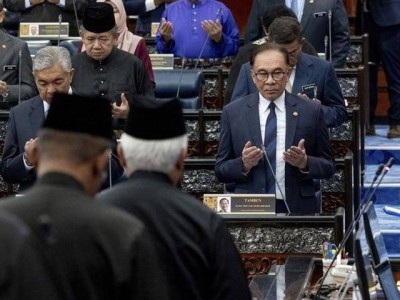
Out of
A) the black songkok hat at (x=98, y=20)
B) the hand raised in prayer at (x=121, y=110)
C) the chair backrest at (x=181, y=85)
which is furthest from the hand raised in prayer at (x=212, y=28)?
the hand raised in prayer at (x=121, y=110)

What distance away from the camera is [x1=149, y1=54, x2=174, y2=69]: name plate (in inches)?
408

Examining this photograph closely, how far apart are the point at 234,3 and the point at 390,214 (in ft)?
15.7

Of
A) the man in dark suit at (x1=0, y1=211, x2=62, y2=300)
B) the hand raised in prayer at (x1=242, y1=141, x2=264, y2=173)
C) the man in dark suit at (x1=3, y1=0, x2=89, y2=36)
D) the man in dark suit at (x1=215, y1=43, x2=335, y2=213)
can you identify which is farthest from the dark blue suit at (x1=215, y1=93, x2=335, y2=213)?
the man in dark suit at (x1=3, y1=0, x2=89, y2=36)

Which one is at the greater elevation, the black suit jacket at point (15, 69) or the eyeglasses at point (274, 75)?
the eyeglasses at point (274, 75)

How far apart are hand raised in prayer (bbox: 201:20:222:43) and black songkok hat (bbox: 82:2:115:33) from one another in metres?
2.06

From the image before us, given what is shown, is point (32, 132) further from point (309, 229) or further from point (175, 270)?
point (175, 270)

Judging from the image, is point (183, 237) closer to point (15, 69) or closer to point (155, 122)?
point (155, 122)

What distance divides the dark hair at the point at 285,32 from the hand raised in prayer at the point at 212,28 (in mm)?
2510

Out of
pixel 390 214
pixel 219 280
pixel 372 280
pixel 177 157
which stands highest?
pixel 177 157

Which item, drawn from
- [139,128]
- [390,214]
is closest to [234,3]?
[390,214]

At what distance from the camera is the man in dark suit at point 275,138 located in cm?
755

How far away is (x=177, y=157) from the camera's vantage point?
4035 mm

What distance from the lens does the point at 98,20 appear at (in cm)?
871

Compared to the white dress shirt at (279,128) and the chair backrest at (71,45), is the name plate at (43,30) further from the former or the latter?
the white dress shirt at (279,128)
